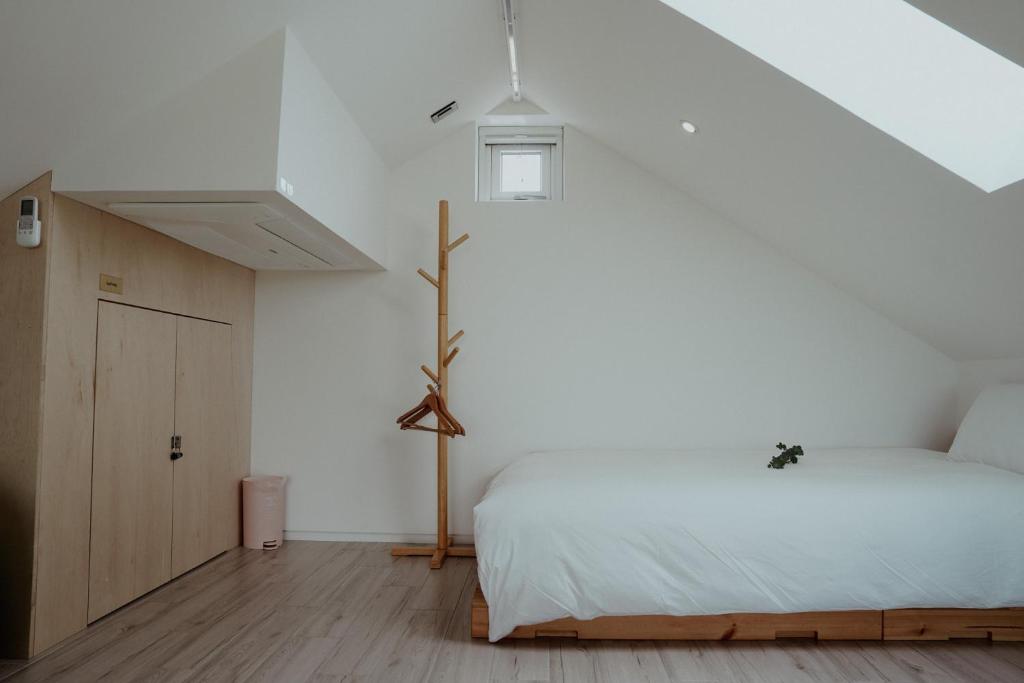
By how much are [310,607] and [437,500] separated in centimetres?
112

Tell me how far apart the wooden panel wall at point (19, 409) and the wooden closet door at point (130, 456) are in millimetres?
301

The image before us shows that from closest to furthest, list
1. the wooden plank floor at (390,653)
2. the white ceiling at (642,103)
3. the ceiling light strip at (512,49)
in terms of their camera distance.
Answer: the white ceiling at (642,103) < the wooden plank floor at (390,653) < the ceiling light strip at (512,49)

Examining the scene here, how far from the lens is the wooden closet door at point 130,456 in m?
2.72

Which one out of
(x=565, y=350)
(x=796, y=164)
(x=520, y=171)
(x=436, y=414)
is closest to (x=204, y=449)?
(x=436, y=414)

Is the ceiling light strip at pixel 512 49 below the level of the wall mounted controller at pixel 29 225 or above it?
above

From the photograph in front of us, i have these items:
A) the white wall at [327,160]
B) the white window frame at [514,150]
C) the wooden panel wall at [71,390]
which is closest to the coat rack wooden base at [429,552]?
the wooden panel wall at [71,390]

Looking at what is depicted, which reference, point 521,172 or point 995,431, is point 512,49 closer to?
point 521,172

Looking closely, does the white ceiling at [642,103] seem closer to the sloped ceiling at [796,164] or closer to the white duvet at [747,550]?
the sloped ceiling at [796,164]

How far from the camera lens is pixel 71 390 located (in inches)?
100

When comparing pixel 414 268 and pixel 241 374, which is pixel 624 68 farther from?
pixel 241 374

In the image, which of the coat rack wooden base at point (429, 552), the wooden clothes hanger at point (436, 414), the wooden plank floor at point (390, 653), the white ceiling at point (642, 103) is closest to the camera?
the white ceiling at point (642, 103)

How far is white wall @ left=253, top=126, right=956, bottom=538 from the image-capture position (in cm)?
386

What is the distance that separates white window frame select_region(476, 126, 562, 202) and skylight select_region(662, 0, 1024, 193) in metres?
1.71

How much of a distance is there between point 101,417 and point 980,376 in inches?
179
